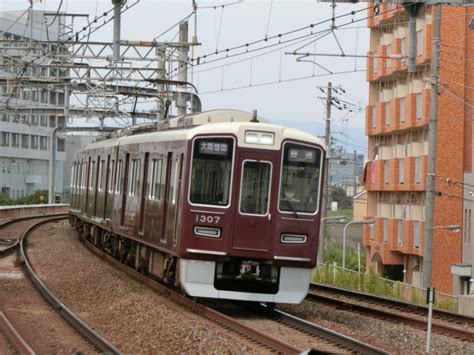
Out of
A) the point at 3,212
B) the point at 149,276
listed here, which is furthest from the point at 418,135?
the point at 149,276

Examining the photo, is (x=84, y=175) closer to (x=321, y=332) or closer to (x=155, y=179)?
(x=155, y=179)

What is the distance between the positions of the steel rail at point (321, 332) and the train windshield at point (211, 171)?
1714mm

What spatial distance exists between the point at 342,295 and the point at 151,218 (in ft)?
14.4

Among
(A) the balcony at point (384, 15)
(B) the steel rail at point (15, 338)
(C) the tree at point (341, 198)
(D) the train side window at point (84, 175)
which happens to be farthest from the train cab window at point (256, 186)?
(C) the tree at point (341, 198)

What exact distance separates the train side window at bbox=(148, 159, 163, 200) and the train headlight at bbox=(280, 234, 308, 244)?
2.55 metres

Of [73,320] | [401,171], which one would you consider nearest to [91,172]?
[73,320]

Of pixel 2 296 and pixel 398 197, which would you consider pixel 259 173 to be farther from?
pixel 398 197

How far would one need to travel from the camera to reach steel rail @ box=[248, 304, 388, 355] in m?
10.2

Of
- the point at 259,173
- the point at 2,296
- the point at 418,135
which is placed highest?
the point at 418,135

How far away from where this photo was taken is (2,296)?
15.4 metres

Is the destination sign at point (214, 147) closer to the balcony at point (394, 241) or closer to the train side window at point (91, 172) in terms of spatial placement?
the train side window at point (91, 172)

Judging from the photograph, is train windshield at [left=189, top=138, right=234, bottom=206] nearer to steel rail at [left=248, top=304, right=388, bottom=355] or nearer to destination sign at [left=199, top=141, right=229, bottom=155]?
destination sign at [left=199, top=141, right=229, bottom=155]

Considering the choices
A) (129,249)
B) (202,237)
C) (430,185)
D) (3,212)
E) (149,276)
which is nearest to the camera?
(202,237)

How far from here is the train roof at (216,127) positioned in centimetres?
1334
